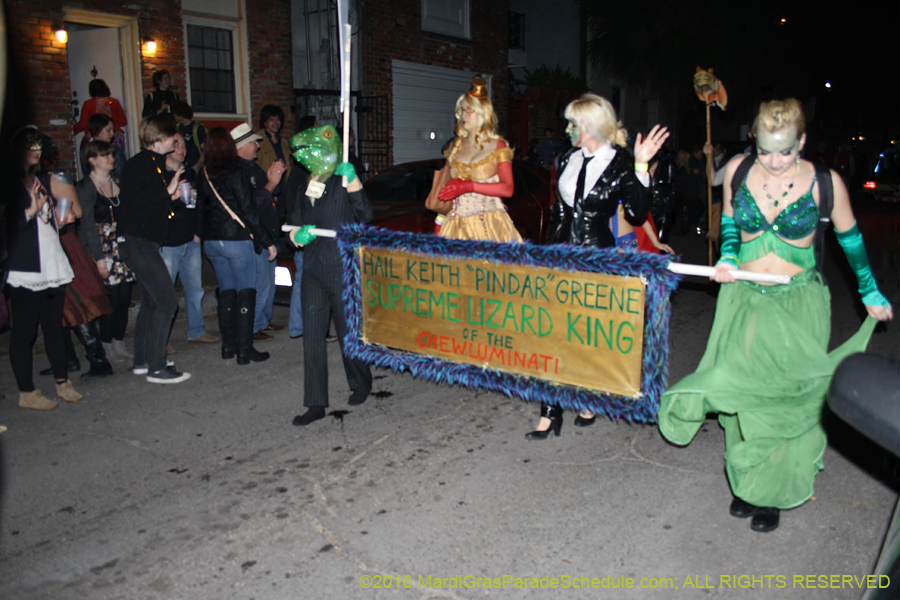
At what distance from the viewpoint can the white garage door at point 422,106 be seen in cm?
1656

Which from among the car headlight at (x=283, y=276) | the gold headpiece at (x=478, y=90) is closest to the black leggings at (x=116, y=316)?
the car headlight at (x=283, y=276)

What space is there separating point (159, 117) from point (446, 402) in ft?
10.4

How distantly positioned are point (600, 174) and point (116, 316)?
4.52 metres

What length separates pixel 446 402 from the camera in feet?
17.9

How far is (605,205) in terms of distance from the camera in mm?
4379

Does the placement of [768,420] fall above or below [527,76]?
below

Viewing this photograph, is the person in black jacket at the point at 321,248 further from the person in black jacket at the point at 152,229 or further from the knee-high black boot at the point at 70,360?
the knee-high black boot at the point at 70,360

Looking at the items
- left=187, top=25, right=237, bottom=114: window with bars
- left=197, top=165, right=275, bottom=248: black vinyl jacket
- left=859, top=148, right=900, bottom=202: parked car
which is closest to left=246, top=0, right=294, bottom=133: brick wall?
left=187, top=25, right=237, bottom=114: window with bars

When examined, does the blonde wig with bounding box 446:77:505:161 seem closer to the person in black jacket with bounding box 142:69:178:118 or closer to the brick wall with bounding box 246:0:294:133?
the person in black jacket with bounding box 142:69:178:118

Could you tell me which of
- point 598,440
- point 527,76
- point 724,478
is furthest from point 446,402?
point 527,76

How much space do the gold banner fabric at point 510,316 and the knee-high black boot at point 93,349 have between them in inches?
101

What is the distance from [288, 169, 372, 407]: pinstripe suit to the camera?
496cm

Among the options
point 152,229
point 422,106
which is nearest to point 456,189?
point 152,229

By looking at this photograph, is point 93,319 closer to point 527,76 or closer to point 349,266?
point 349,266
